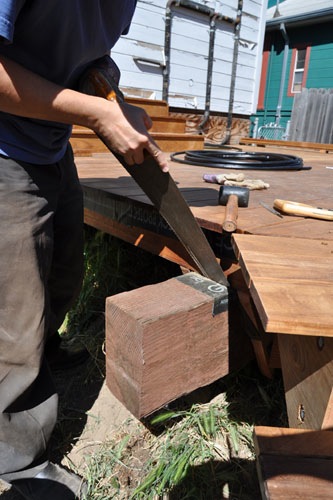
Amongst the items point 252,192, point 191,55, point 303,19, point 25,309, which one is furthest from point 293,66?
point 25,309

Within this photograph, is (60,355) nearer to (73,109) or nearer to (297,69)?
(73,109)

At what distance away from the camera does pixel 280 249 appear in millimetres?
1277

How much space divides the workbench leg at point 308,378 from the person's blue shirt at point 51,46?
103cm

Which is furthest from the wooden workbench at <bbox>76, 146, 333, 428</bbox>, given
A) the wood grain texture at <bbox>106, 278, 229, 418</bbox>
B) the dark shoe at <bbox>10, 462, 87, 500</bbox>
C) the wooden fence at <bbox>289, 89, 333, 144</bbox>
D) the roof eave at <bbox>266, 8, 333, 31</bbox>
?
the roof eave at <bbox>266, 8, 333, 31</bbox>

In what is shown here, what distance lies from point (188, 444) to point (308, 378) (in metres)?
0.91

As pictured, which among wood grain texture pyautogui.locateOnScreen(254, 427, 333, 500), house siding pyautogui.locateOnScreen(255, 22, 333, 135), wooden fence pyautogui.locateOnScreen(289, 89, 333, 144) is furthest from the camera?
house siding pyautogui.locateOnScreen(255, 22, 333, 135)

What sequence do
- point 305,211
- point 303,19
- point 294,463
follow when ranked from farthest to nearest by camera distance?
point 303,19, point 305,211, point 294,463

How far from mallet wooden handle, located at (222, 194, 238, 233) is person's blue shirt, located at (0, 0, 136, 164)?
2.20ft

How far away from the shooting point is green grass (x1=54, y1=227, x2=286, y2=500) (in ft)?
5.36

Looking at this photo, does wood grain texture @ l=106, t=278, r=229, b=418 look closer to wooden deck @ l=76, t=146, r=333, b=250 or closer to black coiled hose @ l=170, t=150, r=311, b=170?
→ wooden deck @ l=76, t=146, r=333, b=250

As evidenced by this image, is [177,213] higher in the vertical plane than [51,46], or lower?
lower

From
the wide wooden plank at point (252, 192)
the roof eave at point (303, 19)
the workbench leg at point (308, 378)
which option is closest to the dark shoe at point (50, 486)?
the workbench leg at point (308, 378)

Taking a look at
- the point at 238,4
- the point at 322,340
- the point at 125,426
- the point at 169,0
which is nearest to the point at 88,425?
the point at 125,426

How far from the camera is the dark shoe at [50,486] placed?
153cm
